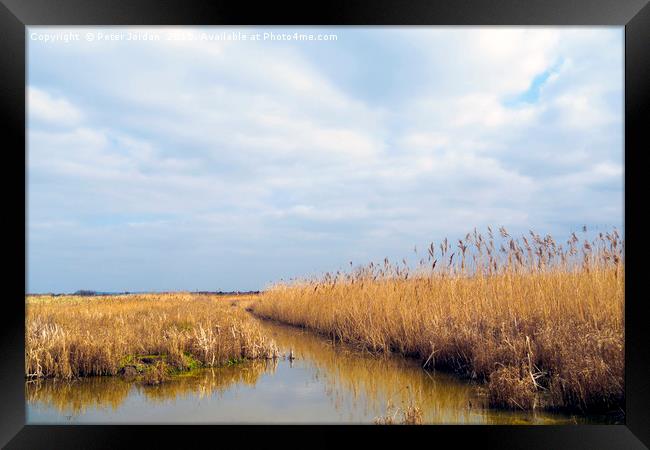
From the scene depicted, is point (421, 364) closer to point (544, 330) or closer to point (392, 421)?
point (544, 330)

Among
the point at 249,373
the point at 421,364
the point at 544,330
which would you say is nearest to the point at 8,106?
the point at 249,373

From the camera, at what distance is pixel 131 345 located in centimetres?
445

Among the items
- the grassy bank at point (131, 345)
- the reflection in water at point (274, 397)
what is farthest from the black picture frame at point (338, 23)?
the grassy bank at point (131, 345)

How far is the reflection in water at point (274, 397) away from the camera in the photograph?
3000 millimetres

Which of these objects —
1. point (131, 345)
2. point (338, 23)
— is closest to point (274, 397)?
point (131, 345)

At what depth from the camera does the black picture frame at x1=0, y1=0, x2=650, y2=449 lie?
250 cm

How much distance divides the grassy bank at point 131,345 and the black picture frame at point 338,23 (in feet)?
3.54

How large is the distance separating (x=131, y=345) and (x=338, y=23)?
3662 millimetres

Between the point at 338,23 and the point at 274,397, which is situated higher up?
the point at 338,23

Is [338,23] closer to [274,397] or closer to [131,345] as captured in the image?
→ [274,397]

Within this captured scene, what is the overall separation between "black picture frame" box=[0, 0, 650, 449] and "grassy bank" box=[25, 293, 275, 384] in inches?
42.5

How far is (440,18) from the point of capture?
8.48 ft

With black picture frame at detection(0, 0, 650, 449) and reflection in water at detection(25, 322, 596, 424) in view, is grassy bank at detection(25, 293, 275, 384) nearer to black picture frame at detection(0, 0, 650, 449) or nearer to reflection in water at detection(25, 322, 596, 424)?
reflection in water at detection(25, 322, 596, 424)

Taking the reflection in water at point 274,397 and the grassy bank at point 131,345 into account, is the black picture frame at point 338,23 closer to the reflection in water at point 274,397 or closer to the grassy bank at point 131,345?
the reflection in water at point 274,397
